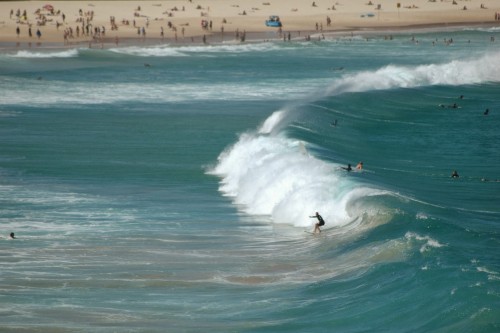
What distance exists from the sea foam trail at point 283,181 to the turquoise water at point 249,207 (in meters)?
0.09

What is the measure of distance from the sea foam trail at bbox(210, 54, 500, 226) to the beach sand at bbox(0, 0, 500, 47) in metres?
47.2

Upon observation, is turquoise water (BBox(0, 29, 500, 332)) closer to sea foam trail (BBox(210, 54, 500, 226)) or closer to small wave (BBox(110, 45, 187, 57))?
sea foam trail (BBox(210, 54, 500, 226))

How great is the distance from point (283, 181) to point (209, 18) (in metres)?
70.6

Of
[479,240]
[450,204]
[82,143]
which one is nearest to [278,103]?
[82,143]

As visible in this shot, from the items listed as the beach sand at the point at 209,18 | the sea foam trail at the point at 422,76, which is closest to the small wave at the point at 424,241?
the sea foam trail at the point at 422,76

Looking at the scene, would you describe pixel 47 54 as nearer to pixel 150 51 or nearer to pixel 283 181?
pixel 150 51

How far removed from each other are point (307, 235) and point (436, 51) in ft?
187

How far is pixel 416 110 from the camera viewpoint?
49188mm

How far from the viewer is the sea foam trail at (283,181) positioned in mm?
26875

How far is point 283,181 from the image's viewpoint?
29.5 meters

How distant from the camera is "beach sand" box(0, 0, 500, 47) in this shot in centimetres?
8869

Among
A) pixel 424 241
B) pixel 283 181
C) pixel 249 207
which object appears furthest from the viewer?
pixel 283 181

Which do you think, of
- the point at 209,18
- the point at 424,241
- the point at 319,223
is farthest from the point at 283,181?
the point at 209,18

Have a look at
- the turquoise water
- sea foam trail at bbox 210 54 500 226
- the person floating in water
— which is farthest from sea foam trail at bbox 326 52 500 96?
the person floating in water
